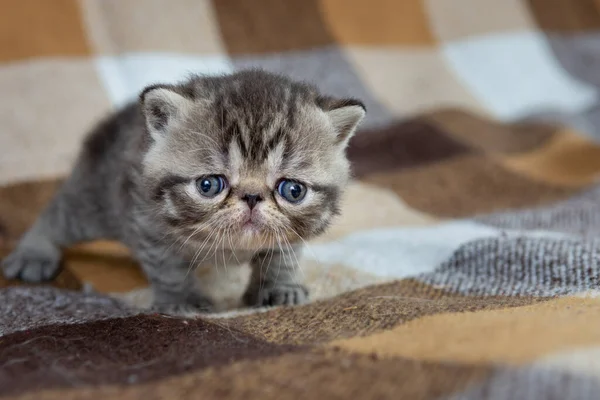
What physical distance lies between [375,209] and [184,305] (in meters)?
0.80

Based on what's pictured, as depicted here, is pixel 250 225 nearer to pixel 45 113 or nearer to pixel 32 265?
pixel 32 265

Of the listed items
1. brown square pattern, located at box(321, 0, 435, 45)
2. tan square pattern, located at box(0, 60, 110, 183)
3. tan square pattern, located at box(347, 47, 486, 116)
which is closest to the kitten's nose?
tan square pattern, located at box(0, 60, 110, 183)

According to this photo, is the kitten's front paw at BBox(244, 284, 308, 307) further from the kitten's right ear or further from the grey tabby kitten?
the kitten's right ear

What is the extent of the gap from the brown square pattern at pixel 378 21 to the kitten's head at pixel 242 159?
1.59m

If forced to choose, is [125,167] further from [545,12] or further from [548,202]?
[545,12]

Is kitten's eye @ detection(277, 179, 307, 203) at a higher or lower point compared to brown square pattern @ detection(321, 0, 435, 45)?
lower

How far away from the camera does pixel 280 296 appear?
1.41m

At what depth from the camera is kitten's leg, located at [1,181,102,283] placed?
5.11ft

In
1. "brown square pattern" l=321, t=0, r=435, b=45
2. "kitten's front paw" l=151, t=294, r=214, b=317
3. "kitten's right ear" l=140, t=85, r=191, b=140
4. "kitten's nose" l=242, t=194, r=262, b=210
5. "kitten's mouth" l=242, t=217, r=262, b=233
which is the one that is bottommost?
"kitten's front paw" l=151, t=294, r=214, b=317

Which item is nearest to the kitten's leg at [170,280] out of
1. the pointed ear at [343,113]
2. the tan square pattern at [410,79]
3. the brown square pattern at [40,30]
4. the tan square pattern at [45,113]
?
the pointed ear at [343,113]

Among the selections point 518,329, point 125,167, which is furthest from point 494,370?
point 125,167

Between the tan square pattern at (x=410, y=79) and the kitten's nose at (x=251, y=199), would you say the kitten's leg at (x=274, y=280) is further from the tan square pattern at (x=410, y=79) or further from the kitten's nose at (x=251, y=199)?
the tan square pattern at (x=410, y=79)

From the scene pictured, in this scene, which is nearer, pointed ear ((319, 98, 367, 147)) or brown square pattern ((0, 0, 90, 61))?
pointed ear ((319, 98, 367, 147))

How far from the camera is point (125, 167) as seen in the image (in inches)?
60.4
